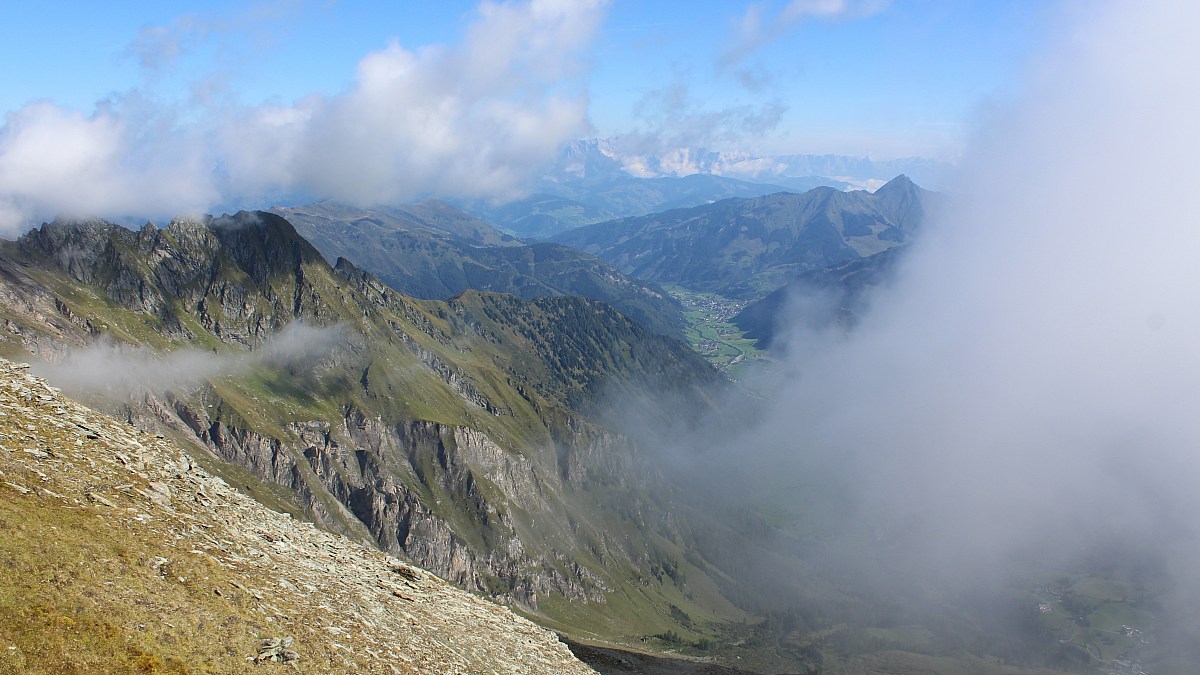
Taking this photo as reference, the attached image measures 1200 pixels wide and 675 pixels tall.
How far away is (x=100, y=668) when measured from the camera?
3441 centimetres

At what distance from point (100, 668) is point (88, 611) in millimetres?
4384

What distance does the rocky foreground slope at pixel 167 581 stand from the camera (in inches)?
1448

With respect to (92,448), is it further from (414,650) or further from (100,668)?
(414,650)

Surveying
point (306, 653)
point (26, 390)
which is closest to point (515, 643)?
point (306, 653)

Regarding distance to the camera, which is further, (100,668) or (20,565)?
(20,565)

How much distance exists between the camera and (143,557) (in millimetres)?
44094

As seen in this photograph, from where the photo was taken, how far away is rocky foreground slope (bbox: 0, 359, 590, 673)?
36.8 meters

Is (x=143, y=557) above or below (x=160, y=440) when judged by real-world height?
below

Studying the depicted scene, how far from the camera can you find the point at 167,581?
1710 inches

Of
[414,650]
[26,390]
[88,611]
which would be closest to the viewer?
[88,611]

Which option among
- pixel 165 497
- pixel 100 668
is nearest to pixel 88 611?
pixel 100 668

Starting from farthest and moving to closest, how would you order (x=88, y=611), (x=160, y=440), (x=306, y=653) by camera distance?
(x=160, y=440) → (x=306, y=653) → (x=88, y=611)

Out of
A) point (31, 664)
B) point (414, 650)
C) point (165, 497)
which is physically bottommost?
point (31, 664)

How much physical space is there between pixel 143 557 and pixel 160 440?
2897 cm
